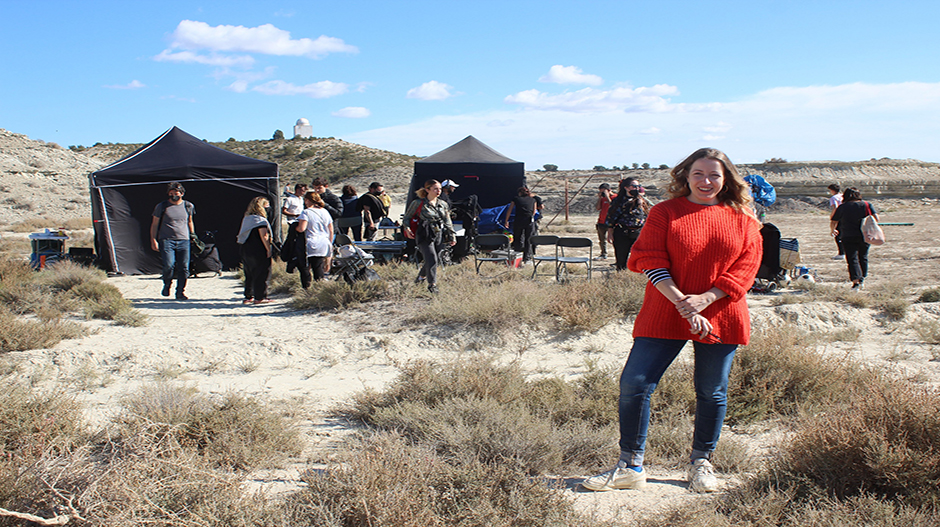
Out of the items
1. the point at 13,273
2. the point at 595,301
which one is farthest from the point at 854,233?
the point at 13,273

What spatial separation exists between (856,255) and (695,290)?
768cm

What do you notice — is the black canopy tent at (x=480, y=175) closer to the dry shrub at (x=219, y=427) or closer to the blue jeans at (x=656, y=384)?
the dry shrub at (x=219, y=427)

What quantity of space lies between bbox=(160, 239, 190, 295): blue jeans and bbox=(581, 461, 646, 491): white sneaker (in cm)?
756

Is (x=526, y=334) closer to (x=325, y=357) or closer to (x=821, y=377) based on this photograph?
(x=325, y=357)

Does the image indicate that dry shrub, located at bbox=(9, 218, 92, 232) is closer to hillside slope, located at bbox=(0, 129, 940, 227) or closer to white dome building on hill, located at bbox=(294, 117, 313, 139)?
hillside slope, located at bbox=(0, 129, 940, 227)

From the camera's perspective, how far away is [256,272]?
8.84 meters

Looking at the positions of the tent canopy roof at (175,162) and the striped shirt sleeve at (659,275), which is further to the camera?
the tent canopy roof at (175,162)

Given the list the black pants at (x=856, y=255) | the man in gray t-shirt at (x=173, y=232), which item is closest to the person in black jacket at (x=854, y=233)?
the black pants at (x=856, y=255)

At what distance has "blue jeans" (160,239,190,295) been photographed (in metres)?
8.97

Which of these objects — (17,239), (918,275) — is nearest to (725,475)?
(918,275)

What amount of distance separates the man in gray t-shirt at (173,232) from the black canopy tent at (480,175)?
6381 mm

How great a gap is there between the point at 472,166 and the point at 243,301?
714 centimetres

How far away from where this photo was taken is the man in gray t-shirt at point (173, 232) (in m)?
8.86

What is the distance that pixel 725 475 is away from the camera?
3.35 m
